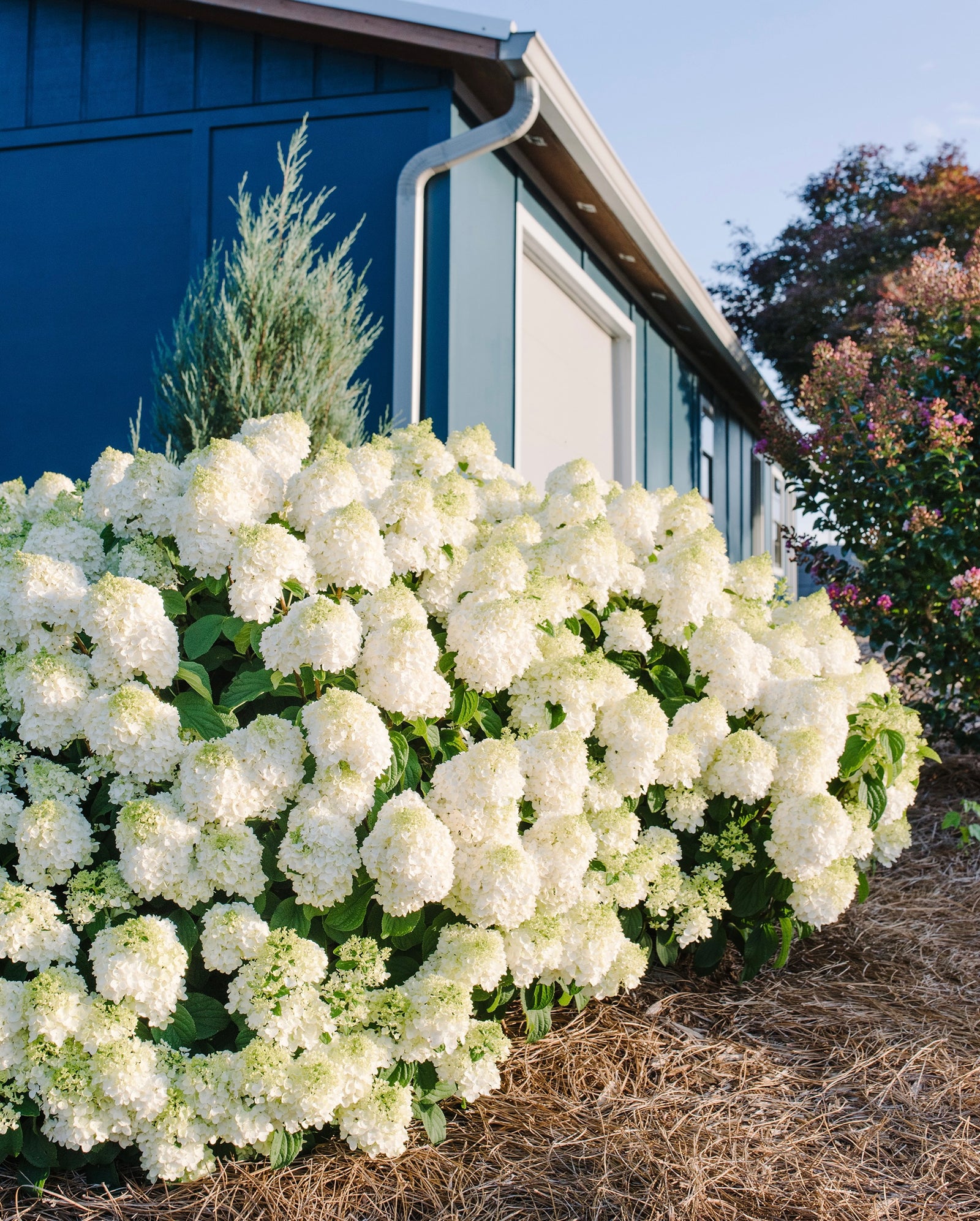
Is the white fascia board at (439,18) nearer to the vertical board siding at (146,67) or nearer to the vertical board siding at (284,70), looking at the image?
the vertical board siding at (146,67)

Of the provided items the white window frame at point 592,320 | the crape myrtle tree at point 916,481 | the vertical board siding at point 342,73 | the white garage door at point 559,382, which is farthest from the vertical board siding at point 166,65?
the crape myrtle tree at point 916,481

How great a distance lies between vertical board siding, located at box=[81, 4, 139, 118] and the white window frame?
2.18m

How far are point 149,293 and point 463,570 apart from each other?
3.92m

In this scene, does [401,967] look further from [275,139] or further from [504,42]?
[275,139]

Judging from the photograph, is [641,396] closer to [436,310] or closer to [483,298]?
[483,298]

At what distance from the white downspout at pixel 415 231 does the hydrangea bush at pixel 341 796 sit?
7.32ft

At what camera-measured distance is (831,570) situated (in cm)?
534

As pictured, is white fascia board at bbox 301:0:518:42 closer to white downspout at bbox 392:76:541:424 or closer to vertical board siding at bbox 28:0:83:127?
white downspout at bbox 392:76:541:424

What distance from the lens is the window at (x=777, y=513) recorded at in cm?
1545

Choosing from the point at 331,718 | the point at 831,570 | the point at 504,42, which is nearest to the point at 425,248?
the point at 504,42

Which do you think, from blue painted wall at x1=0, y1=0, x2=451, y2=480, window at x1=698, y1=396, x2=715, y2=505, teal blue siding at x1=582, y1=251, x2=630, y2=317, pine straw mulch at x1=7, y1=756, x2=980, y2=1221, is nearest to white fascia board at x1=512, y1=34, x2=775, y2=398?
teal blue siding at x1=582, y1=251, x2=630, y2=317

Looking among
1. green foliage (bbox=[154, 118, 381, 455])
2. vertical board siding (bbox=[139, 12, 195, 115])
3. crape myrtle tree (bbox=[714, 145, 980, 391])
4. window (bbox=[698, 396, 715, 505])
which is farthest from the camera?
crape myrtle tree (bbox=[714, 145, 980, 391])

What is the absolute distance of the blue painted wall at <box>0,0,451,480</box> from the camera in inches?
201

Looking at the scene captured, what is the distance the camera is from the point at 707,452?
11039mm
